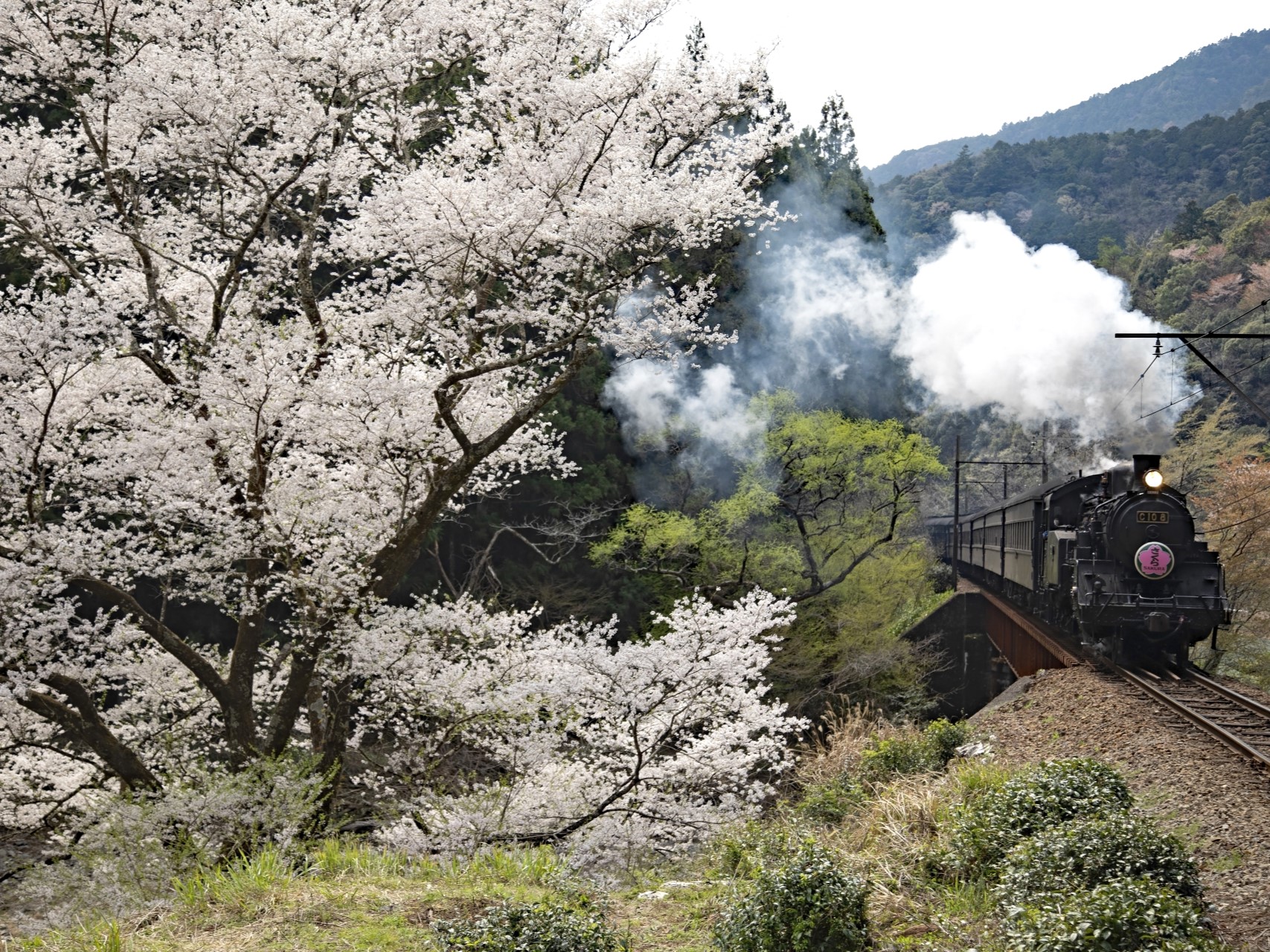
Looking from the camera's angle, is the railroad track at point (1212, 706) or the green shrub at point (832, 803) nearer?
the railroad track at point (1212, 706)

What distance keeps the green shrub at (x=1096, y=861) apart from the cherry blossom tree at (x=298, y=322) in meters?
4.50

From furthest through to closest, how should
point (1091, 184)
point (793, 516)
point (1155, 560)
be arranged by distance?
point (1091, 184), point (793, 516), point (1155, 560)

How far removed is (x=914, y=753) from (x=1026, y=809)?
4324mm

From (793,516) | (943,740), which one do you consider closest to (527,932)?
(943,740)

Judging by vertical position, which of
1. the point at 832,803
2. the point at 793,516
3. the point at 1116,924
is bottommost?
the point at 832,803

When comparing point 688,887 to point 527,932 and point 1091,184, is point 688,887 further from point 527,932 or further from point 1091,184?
point 1091,184

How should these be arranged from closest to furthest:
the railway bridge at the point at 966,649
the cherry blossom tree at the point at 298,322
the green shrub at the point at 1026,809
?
the green shrub at the point at 1026,809, the cherry blossom tree at the point at 298,322, the railway bridge at the point at 966,649

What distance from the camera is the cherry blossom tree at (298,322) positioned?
8.47 metres

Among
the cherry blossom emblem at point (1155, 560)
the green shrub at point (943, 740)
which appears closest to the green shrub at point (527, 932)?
the green shrub at point (943, 740)

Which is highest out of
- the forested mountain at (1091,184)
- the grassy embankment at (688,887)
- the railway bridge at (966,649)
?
the forested mountain at (1091,184)

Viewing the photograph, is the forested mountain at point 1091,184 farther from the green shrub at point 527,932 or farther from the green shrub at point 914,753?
the green shrub at point 527,932

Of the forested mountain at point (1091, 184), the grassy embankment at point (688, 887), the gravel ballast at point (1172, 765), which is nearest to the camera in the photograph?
the grassy embankment at point (688, 887)

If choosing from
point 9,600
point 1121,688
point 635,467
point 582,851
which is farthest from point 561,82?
point 635,467

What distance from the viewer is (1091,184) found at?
69.7 meters
